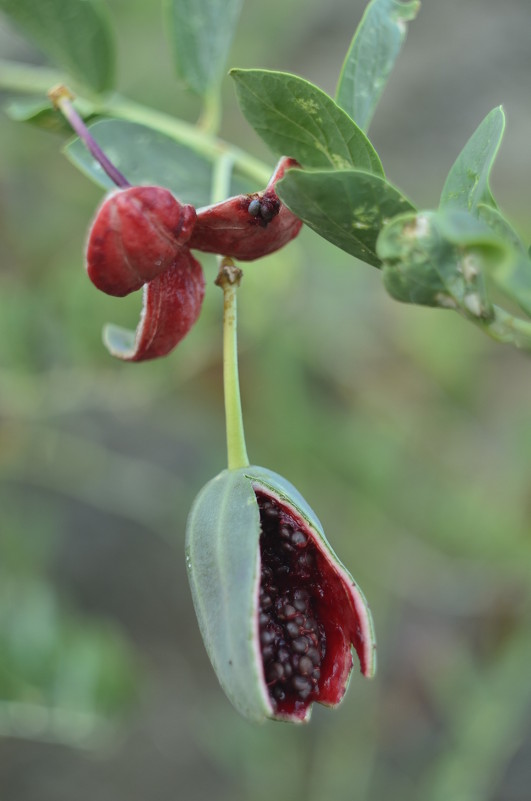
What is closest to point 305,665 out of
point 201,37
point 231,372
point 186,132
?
point 231,372

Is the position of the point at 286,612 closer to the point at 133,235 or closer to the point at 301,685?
the point at 301,685

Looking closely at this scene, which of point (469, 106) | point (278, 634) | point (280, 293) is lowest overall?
point (278, 634)

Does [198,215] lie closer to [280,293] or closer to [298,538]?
[298,538]

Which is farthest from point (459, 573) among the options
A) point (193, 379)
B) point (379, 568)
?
point (193, 379)

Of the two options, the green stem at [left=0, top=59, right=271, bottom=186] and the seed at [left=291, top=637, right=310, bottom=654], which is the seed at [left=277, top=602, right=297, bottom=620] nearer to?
the seed at [left=291, top=637, right=310, bottom=654]

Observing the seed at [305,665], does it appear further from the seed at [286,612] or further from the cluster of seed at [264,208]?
the cluster of seed at [264,208]
